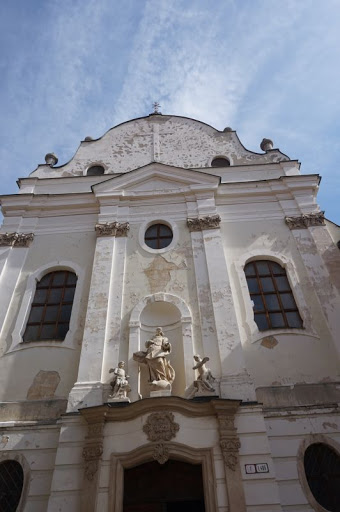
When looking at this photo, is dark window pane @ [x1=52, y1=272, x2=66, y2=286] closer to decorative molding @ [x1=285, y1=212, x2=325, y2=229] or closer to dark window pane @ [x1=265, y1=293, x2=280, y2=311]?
dark window pane @ [x1=265, y1=293, x2=280, y2=311]

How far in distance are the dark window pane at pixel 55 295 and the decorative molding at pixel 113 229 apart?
2102mm

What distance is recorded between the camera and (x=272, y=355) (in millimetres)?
8969

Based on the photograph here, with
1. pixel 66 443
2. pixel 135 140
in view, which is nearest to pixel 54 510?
pixel 66 443

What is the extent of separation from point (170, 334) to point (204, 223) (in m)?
3.76

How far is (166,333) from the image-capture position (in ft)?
31.9

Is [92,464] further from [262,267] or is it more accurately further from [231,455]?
[262,267]

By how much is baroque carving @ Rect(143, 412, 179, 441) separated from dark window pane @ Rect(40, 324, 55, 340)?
3709 mm

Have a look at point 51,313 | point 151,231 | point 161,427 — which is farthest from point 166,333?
point 151,231

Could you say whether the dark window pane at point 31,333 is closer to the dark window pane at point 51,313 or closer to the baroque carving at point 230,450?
the dark window pane at point 51,313

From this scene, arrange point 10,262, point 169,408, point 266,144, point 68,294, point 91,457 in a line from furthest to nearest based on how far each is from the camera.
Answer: point 266,144
point 10,262
point 68,294
point 169,408
point 91,457

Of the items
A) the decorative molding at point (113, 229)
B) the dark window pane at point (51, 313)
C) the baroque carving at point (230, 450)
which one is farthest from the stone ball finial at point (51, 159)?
the baroque carving at point (230, 450)

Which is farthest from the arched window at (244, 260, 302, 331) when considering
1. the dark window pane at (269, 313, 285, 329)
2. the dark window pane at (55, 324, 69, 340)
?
the dark window pane at (55, 324, 69, 340)

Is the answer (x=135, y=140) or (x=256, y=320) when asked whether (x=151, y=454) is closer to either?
(x=256, y=320)

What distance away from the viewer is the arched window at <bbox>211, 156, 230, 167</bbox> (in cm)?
1416
